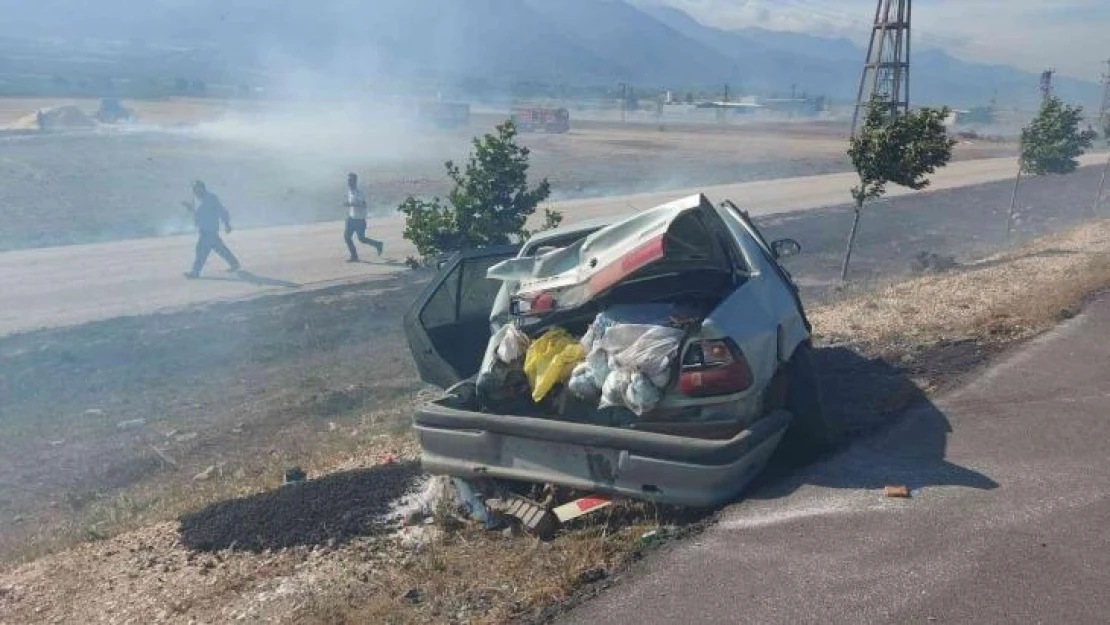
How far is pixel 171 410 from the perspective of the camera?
10.4m

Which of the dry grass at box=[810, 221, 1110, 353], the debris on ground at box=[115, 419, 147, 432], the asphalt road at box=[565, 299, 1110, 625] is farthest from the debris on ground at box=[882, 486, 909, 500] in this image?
the debris on ground at box=[115, 419, 147, 432]

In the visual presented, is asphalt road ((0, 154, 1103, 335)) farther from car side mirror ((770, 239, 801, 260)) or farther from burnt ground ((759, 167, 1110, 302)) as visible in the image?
car side mirror ((770, 239, 801, 260))

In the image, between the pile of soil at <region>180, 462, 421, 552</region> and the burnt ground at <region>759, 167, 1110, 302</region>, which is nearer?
the pile of soil at <region>180, 462, 421, 552</region>

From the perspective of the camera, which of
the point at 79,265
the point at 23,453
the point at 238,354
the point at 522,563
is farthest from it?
the point at 79,265

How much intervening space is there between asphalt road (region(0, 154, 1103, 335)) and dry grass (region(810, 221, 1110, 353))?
7396 mm

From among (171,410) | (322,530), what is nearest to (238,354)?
(171,410)

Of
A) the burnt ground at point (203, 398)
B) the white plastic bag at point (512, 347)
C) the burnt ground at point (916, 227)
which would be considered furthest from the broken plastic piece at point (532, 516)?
the burnt ground at point (916, 227)

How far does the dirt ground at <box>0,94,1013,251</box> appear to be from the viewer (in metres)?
26.6

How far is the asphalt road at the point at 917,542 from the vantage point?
363cm

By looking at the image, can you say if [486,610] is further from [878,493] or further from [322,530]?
[878,493]

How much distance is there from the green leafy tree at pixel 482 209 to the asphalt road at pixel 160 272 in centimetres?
430

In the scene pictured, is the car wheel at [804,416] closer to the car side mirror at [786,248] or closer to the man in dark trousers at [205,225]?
the car side mirror at [786,248]

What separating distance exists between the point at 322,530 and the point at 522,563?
137 cm

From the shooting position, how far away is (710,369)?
4.57 m
